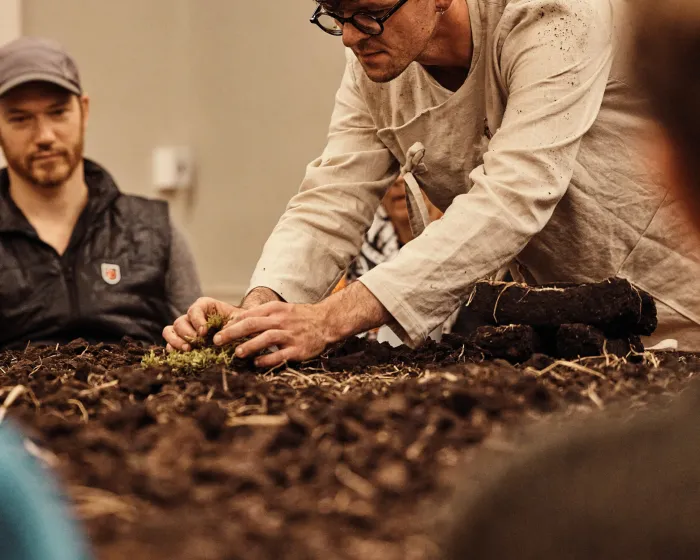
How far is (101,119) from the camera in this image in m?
4.44

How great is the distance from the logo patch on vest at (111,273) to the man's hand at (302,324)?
1167 mm

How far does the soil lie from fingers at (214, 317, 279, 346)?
0.21 m

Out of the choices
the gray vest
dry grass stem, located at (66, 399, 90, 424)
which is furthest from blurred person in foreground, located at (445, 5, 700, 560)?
the gray vest

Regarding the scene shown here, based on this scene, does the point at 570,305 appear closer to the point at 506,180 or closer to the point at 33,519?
the point at 506,180

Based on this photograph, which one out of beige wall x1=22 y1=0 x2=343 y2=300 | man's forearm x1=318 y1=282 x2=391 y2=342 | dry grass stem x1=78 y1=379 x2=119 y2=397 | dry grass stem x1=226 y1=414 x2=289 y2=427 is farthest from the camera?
beige wall x1=22 y1=0 x2=343 y2=300

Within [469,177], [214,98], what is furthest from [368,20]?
[214,98]

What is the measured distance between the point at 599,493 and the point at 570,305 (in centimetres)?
85

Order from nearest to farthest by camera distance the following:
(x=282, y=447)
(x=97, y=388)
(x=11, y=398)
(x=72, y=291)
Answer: (x=282, y=447), (x=11, y=398), (x=97, y=388), (x=72, y=291)

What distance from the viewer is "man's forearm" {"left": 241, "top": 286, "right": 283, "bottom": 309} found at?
1811 mm

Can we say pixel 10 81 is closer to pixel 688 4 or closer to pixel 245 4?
pixel 245 4

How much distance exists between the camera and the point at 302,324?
1536mm

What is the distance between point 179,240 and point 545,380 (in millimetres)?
1942

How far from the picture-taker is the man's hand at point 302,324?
4.92ft

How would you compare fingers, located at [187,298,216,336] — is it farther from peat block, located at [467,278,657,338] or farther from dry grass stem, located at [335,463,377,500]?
dry grass stem, located at [335,463,377,500]
